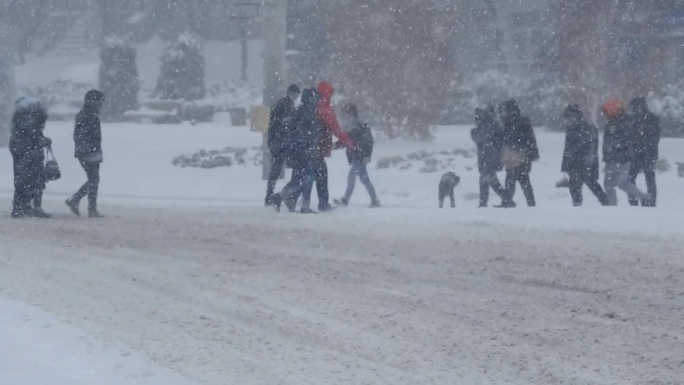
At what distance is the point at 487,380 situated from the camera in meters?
5.88

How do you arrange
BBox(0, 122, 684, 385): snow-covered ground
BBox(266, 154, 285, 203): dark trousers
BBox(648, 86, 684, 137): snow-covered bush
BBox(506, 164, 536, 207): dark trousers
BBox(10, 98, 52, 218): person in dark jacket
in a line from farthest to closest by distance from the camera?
BBox(648, 86, 684, 137): snow-covered bush
BBox(506, 164, 536, 207): dark trousers
BBox(266, 154, 285, 203): dark trousers
BBox(10, 98, 52, 218): person in dark jacket
BBox(0, 122, 684, 385): snow-covered ground

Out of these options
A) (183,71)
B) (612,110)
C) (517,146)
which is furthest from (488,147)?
(183,71)

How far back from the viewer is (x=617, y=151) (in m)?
13.3

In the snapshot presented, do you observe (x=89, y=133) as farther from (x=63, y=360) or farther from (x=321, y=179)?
(x=63, y=360)

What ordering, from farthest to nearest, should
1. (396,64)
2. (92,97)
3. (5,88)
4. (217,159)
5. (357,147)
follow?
(5,88)
(396,64)
(217,159)
(357,147)
(92,97)

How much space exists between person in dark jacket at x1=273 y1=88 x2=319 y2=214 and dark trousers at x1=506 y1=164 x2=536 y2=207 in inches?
104

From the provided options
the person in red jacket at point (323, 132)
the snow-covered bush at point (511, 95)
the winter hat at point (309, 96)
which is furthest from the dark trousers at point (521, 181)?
the snow-covered bush at point (511, 95)

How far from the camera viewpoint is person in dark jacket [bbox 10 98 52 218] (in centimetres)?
1256

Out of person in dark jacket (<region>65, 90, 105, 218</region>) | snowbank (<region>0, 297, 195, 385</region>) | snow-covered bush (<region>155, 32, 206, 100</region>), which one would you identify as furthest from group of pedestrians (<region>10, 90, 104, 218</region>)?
snow-covered bush (<region>155, 32, 206, 100</region>)

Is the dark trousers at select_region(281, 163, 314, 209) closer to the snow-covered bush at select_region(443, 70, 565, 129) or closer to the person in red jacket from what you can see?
the person in red jacket

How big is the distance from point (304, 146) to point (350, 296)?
193 inches

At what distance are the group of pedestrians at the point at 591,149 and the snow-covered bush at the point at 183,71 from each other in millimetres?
25159

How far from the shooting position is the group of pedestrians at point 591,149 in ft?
43.6

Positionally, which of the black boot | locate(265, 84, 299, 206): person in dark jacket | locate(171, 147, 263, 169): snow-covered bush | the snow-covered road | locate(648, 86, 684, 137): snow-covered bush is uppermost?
locate(648, 86, 684, 137): snow-covered bush
